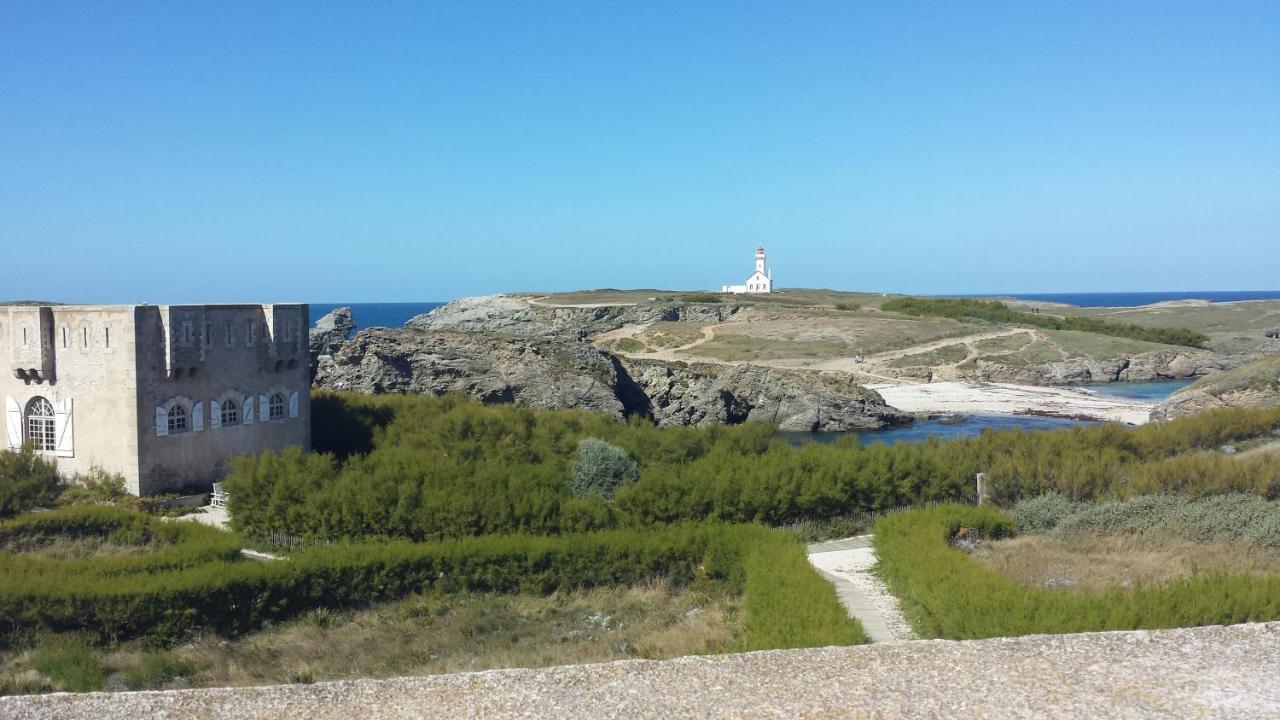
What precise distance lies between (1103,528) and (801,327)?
6182 cm

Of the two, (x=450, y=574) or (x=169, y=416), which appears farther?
(x=169, y=416)

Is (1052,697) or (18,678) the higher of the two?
(1052,697)

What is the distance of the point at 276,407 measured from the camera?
27734 mm

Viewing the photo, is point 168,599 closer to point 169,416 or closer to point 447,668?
point 447,668

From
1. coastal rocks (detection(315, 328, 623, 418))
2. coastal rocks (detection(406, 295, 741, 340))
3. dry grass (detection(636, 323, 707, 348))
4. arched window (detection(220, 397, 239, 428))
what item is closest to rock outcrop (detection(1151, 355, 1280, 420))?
coastal rocks (detection(315, 328, 623, 418))

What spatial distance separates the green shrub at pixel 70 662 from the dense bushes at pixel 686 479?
6.33 m

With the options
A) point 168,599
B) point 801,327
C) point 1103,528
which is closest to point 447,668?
point 168,599

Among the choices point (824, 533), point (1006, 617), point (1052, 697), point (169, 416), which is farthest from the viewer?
point (169, 416)

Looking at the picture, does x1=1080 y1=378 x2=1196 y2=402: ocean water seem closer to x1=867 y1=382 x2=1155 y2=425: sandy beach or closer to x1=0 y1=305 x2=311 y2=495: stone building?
x1=867 y1=382 x2=1155 y2=425: sandy beach

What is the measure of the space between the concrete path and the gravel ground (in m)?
2.11

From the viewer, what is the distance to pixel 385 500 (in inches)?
794

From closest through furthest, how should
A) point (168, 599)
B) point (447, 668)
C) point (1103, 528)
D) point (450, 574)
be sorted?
point (447, 668)
point (168, 599)
point (450, 574)
point (1103, 528)

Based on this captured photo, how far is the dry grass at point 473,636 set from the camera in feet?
44.0

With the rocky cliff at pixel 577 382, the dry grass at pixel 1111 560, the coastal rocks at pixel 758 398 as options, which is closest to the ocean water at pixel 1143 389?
the coastal rocks at pixel 758 398
